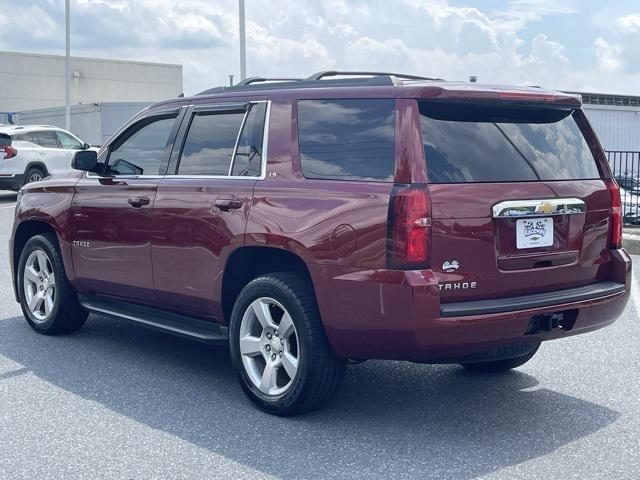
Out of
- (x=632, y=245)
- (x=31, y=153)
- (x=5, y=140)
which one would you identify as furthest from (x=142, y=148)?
(x=31, y=153)

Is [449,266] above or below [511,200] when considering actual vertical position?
below

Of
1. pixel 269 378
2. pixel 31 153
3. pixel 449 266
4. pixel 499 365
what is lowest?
pixel 499 365

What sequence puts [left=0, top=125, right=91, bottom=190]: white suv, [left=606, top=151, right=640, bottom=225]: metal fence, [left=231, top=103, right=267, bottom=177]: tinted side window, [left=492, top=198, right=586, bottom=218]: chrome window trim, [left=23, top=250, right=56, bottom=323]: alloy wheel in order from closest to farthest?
[left=492, top=198, right=586, bottom=218]: chrome window trim
[left=231, top=103, right=267, bottom=177]: tinted side window
[left=23, top=250, right=56, bottom=323]: alloy wheel
[left=606, top=151, right=640, bottom=225]: metal fence
[left=0, top=125, right=91, bottom=190]: white suv

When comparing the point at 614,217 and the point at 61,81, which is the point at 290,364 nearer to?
the point at 614,217

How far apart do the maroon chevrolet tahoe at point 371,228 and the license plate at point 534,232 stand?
0.01 metres

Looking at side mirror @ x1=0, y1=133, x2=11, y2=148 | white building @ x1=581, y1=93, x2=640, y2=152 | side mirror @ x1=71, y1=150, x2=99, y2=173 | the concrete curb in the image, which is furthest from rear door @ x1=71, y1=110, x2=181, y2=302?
white building @ x1=581, y1=93, x2=640, y2=152

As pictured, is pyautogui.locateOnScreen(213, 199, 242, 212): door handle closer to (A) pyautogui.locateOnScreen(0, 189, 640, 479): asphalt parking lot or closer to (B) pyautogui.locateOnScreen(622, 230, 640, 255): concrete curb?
(A) pyautogui.locateOnScreen(0, 189, 640, 479): asphalt parking lot

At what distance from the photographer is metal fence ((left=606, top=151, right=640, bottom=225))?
15432mm

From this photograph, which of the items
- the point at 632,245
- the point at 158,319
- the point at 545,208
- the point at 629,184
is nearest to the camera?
the point at 545,208

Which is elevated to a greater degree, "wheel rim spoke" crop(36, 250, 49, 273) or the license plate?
the license plate

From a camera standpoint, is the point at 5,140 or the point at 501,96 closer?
the point at 501,96

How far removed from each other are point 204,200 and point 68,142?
18.8 meters

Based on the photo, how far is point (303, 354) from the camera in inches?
198

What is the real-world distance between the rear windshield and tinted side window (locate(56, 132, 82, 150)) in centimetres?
1935
